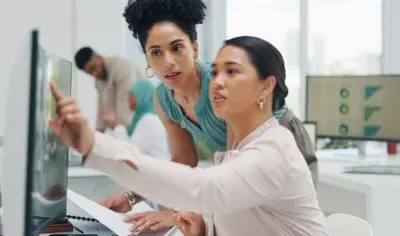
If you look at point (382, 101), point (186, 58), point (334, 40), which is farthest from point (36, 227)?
point (334, 40)

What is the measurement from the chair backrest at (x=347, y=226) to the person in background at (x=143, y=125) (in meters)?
1.75

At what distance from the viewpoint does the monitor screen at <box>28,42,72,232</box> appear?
40.7 inches

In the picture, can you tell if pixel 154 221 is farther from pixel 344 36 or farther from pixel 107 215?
pixel 344 36

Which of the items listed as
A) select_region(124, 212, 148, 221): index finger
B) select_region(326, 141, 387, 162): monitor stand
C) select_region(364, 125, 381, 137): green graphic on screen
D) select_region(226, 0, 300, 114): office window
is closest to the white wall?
select_region(226, 0, 300, 114): office window

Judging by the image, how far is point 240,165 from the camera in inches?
46.2

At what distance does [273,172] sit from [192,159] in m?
0.91

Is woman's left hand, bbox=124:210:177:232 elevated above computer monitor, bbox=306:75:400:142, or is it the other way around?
computer monitor, bbox=306:75:400:142

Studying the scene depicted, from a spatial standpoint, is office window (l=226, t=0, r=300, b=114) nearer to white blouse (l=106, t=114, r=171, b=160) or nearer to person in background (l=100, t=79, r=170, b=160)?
person in background (l=100, t=79, r=170, b=160)

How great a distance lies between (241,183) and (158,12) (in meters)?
0.66

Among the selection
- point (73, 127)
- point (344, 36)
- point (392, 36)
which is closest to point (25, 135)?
point (73, 127)

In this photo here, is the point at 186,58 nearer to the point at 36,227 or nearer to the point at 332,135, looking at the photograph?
the point at 36,227

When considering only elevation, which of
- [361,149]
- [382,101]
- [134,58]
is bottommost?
[361,149]

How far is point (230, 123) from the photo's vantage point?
1391 millimetres

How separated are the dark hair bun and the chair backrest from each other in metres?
0.61
